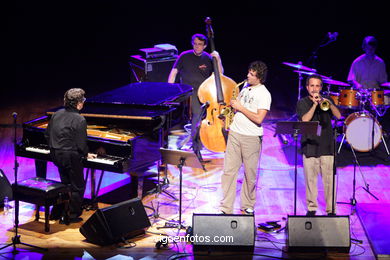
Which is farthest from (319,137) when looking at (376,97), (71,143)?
(376,97)

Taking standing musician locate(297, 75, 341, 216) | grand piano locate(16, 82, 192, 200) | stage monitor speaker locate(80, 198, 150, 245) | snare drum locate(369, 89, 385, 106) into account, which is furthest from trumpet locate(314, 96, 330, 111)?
snare drum locate(369, 89, 385, 106)

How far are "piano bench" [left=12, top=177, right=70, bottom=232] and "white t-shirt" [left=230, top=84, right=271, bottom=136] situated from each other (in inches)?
84.2

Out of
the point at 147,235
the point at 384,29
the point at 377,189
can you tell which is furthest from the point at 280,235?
the point at 384,29

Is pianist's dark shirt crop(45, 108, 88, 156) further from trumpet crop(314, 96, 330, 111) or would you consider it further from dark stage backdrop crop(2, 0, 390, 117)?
dark stage backdrop crop(2, 0, 390, 117)

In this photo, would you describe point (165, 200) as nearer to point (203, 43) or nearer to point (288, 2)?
point (203, 43)

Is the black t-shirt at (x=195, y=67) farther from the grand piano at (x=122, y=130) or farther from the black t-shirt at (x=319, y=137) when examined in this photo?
the black t-shirt at (x=319, y=137)

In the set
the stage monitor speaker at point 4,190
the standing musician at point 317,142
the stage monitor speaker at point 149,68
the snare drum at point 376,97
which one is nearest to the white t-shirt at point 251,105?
the standing musician at point 317,142

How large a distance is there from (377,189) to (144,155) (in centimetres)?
338

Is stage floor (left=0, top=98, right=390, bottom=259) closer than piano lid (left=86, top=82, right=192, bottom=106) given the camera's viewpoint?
Yes

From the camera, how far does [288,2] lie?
14547 millimetres

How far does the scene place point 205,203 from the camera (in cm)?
775

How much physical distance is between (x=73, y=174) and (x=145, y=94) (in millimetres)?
1727

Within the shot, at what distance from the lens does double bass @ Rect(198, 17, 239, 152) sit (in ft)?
28.0

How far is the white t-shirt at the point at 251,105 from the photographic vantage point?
21.4 feet
